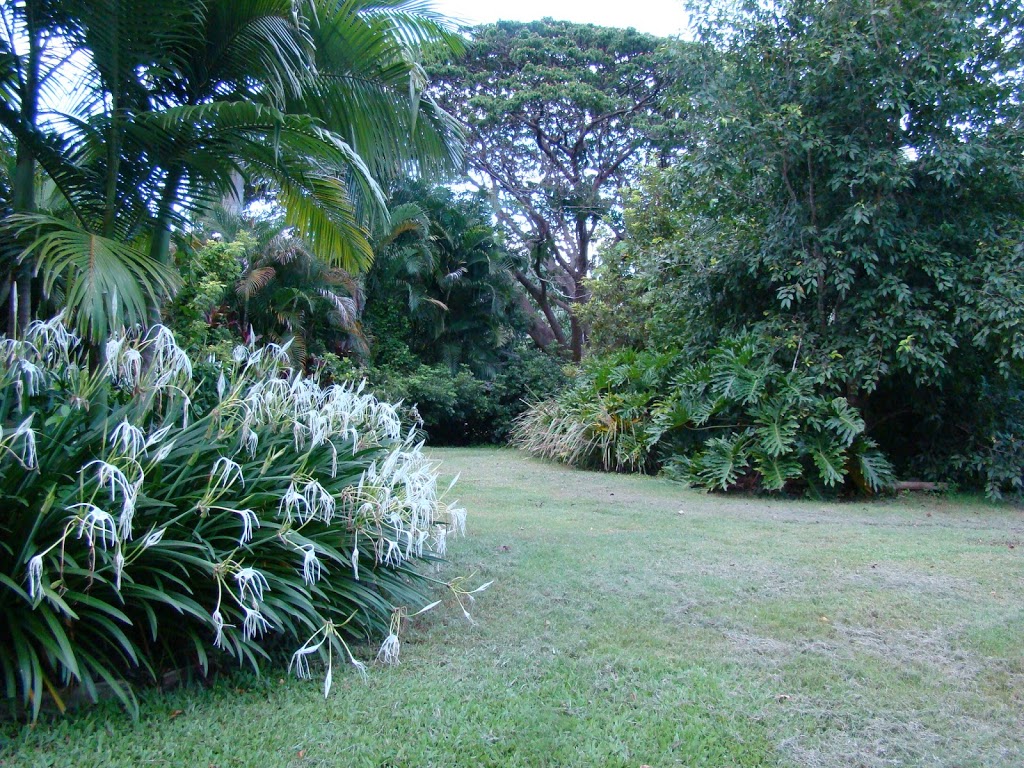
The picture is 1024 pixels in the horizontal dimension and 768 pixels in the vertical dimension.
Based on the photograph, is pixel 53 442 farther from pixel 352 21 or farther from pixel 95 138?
pixel 352 21

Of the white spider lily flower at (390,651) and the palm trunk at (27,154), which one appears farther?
the palm trunk at (27,154)

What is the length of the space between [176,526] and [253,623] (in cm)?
53

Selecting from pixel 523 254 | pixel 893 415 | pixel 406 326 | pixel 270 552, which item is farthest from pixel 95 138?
→ pixel 523 254

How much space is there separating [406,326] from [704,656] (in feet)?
53.6

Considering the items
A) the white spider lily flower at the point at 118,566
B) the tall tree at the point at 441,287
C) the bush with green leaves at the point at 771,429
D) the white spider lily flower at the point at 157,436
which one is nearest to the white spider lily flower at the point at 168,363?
the white spider lily flower at the point at 157,436

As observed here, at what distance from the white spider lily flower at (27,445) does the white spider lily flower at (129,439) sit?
0.27m

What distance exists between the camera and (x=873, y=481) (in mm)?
9125

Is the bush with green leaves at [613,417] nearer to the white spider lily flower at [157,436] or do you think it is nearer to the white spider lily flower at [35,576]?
the white spider lily flower at [157,436]

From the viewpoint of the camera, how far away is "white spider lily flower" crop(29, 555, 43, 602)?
2576 millimetres

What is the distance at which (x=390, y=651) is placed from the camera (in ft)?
11.9

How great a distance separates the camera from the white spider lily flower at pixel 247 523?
121 inches

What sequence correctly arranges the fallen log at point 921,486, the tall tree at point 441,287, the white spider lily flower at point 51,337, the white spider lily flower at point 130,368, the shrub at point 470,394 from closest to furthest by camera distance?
the white spider lily flower at point 130,368, the white spider lily flower at point 51,337, the fallen log at point 921,486, the shrub at point 470,394, the tall tree at point 441,287

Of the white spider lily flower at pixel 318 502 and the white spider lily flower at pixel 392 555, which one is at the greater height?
the white spider lily flower at pixel 318 502

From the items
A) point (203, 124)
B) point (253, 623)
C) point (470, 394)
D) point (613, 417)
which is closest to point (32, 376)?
point (253, 623)
